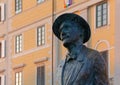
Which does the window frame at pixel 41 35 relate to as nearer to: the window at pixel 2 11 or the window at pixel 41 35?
the window at pixel 41 35

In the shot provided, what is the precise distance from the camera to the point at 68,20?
13.0 ft

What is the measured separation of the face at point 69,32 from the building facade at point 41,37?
2518 cm

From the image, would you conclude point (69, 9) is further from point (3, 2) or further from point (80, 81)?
point (80, 81)

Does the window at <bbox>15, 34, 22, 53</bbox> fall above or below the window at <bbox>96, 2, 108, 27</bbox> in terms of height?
above

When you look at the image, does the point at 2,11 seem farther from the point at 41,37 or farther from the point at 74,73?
the point at 74,73

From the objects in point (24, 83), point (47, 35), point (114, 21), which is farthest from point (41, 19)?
point (114, 21)

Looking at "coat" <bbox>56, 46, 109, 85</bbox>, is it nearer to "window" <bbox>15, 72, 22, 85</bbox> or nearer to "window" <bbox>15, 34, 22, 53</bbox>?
"window" <bbox>15, 72, 22, 85</bbox>

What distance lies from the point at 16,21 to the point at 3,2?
2.19 meters

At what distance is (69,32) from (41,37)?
32298 mm

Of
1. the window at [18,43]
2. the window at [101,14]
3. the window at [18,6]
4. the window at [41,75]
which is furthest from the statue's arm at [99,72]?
the window at [18,6]

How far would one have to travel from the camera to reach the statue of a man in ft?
12.5

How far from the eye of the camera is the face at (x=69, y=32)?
3.89 m

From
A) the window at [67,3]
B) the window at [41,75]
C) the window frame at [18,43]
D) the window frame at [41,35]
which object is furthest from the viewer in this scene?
the window frame at [18,43]

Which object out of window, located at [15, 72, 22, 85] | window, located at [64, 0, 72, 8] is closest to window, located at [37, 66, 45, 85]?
window, located at [15, 72, 22, 85]
